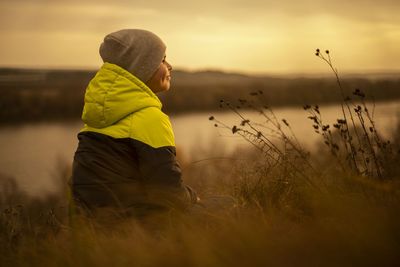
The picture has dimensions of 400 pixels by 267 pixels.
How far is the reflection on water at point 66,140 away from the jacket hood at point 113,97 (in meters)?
1.02

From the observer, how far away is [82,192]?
→ 3.31m

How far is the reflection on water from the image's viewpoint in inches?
252

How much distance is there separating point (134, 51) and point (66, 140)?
15.8m

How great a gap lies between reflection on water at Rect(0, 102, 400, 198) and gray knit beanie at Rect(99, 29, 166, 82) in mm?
910

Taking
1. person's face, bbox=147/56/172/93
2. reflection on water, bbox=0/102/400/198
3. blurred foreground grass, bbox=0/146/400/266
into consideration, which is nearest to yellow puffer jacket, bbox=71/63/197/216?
blurred foreground grass, bbox=0/146/400/266

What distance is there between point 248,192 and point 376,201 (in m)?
1.11

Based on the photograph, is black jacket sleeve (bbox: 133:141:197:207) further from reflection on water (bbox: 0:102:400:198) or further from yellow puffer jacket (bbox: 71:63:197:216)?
reflection on water (bbox: 0:102:400:198)

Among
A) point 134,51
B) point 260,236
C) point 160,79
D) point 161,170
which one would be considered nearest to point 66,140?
point 160,79

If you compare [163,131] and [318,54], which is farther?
[318,54]

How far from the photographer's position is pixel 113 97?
11.0ft

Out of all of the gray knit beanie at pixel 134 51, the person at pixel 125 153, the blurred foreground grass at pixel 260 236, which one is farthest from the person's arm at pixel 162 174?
the gray knit beanie at pixel 134 51

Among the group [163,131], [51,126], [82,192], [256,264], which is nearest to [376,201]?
[256,264]

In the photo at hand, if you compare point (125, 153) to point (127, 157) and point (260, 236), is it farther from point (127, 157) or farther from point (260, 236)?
point (260, 236)

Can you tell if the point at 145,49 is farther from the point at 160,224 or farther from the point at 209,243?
the point at 209,243
